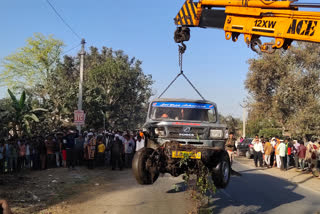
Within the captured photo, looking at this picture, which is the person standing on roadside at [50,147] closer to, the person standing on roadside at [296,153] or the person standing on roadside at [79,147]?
the person standing on roadside at [79,147]

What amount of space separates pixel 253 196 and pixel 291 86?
1722 cm

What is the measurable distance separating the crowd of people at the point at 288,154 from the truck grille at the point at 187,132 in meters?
11.6

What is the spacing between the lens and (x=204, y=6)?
31.7 ft

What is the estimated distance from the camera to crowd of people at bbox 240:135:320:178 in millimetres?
18484

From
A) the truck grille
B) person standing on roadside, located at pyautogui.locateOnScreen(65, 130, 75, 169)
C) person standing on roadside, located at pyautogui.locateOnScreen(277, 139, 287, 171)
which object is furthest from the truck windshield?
person standing on roadside, located at pyautogui.locateOnScreen(277, 139, 287, 171)

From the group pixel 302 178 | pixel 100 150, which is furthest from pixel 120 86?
pixel 302 178

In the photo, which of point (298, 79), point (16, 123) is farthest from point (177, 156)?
point (298, 79)

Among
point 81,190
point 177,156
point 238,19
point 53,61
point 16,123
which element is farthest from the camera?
point 53,61

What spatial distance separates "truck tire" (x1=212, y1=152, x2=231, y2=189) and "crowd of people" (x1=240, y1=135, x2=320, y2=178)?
36.2 ft

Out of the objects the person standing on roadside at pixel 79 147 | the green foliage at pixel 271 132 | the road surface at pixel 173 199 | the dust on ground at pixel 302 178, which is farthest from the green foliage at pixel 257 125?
the person standing on roadside at pixel 79 147

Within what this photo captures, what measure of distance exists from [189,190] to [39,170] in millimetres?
10005

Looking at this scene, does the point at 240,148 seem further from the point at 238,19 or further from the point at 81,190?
the point at 238,19

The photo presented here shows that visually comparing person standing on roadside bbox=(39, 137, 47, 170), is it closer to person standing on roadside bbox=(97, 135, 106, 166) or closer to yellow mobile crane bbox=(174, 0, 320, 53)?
person standing on roadside bbox=(97, 135, 106, 166)

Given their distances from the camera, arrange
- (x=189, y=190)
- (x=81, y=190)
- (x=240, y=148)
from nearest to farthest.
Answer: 1. (x=189, y=190)
2. (x=81, y=190)
3. (x=240, y=148)
